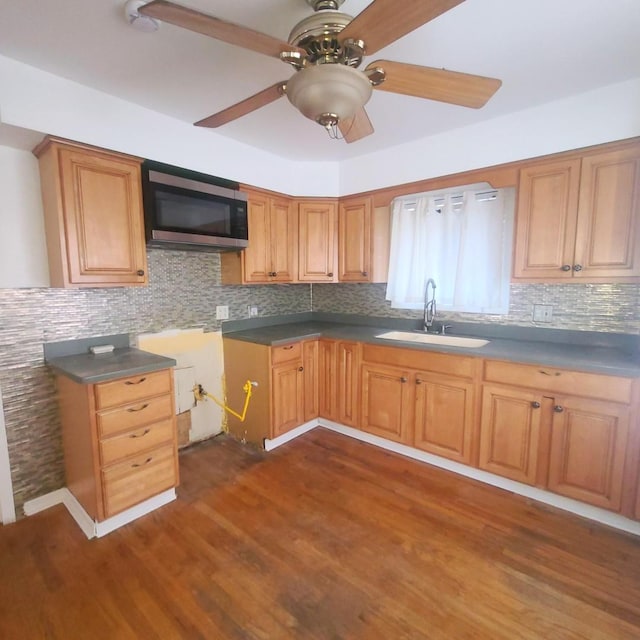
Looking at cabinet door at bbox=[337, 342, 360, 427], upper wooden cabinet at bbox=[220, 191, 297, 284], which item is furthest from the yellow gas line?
upper wooden cabinet at bbox=[220, 191, 297, 284]

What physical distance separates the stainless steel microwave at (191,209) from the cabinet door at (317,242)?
664mm

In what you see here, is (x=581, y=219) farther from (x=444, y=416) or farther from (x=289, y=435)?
(x=289, y=435)

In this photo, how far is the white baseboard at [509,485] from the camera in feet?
6.12

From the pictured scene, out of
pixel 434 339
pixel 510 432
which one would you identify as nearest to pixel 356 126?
pixel 434 339

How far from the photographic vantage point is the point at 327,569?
63.7 inches

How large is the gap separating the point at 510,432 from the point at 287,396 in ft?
5.22

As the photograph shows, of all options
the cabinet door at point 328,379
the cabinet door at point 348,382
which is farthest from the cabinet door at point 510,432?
the cabinet door at point 328,379

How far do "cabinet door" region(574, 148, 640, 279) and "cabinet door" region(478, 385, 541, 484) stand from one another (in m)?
0.82

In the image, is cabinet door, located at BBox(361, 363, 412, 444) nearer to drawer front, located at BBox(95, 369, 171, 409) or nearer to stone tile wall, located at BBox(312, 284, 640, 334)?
stone tile wall, located at BBox(312, 284, 640, 334)

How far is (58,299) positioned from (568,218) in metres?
3.08

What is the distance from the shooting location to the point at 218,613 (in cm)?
140

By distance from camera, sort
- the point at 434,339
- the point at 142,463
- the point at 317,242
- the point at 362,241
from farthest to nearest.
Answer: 1. the point at 317,242
2. the point at 362,241
3. the point at 434,339
4. the point at 142,463

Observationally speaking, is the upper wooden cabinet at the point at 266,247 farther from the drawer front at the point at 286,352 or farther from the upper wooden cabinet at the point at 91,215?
the upper wooden cabinet at the point at 91,215

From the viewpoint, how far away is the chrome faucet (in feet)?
9.28
